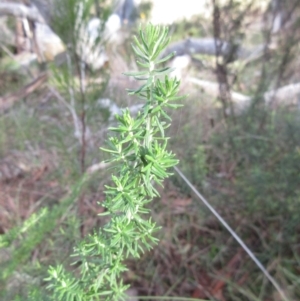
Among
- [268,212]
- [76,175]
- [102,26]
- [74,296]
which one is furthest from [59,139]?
[74,296]

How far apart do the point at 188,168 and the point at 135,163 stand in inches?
52.9

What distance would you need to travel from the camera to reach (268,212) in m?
1.96

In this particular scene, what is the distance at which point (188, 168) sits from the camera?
6.17 ft

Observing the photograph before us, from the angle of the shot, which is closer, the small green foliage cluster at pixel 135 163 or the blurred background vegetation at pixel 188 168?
the small green foliage cluster at pixel 135 163

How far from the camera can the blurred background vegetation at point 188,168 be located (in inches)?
61.8

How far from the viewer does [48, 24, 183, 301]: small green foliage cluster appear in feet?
1.66

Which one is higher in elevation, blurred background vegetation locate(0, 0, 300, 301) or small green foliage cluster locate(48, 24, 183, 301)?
small green foliage cluster locate(48, 24, 183, 301)

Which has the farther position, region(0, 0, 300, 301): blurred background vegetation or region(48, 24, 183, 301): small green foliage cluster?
Result: region(0, 0, 300, 301): blurred background vegetation

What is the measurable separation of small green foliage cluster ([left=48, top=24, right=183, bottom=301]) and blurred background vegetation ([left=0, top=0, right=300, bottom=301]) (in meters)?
0.42

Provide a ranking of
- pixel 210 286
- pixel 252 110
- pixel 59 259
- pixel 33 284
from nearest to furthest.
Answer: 1. pixel 33 284
2. pixel 59 259
3. pixel 210 286
4. pixel 252 110

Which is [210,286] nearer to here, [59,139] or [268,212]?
[268,212]

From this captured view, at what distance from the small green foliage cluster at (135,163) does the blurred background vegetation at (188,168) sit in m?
0.42

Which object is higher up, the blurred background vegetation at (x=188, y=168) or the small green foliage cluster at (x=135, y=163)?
the small green foliage cluster at (x=135, y=163)

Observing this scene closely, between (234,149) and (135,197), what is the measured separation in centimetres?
172
